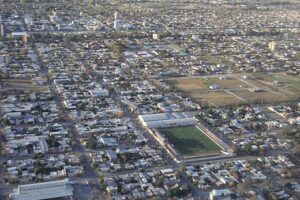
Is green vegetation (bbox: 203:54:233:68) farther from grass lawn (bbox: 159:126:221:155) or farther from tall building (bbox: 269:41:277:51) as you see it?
grass lawn (bbox: 159:126:221:155)

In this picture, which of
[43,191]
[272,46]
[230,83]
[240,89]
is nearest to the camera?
[43,191]

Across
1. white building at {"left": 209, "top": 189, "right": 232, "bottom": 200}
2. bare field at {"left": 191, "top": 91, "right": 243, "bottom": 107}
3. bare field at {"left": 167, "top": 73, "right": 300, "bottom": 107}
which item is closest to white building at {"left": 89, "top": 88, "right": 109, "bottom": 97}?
bare field at {"left": 167, "top": 73, "right": 300, "bottom": 107}

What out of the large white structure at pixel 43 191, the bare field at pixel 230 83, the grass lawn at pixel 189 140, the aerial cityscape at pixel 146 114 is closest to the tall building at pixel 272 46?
the aerial cityscape at pixel 146 114

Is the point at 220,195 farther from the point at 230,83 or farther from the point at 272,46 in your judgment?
the point at 272,46

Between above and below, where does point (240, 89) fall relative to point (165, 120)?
below

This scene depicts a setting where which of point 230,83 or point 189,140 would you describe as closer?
point 189,140

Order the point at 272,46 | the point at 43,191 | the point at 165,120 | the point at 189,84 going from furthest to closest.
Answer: the point at 272,46 < the point at 189,84 < the point at 165,120 < the point at 43,191

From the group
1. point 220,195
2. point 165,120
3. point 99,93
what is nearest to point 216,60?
point 99,93

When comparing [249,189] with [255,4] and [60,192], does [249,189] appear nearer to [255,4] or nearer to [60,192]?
[60,192]
